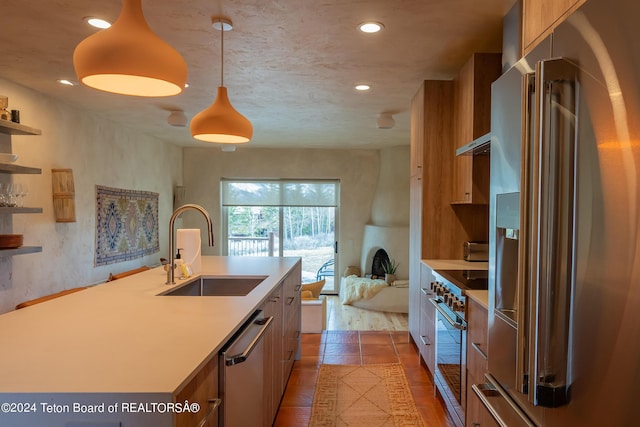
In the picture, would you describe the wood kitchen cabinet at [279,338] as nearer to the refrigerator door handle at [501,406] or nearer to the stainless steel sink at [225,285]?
the stainless steel sink at [225,285]

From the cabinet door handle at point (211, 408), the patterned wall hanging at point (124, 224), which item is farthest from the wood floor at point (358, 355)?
the patterned wall hanging at point (124, 224)

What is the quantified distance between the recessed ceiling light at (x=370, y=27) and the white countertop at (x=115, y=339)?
1.58 metres

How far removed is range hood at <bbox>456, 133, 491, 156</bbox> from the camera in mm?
2273

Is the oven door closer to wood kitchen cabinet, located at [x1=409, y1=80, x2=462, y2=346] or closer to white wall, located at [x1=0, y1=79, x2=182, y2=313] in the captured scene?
wood kitchen cabinet, located at [x1=409, y1=80, x2=462, y2=346]

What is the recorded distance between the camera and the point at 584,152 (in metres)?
0.91

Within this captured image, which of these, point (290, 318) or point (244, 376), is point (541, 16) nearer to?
point (244, 376)

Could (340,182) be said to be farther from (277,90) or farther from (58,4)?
(58,4)

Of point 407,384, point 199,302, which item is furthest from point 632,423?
point 407,384

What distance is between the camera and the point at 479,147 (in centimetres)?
247

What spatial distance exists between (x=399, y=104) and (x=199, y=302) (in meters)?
3.02

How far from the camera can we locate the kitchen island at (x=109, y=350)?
0.91 metres

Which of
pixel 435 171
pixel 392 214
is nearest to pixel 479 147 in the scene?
pixel 435 171

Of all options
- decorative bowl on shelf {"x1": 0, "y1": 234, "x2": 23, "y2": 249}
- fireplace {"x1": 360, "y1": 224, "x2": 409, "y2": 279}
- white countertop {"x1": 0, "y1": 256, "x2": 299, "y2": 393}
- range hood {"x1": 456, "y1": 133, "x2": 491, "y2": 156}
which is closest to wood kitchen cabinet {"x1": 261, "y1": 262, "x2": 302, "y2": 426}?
white countertop {"x1": 0, "y1": 256, "x2": 299, "y2": 393}

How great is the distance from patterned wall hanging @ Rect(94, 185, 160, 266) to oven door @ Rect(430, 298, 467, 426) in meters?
3.73
